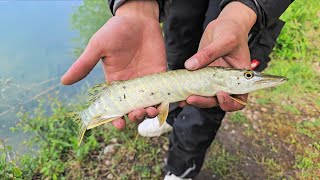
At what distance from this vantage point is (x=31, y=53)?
3.64m

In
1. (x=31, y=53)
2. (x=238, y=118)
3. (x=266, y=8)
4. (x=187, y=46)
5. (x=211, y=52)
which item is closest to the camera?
(x=211, y=52)

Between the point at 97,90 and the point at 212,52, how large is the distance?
2.18 feet

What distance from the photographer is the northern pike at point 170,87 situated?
6.03 feet

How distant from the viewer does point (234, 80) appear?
1.83 meters

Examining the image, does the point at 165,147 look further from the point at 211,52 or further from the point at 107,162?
the point at 211,52

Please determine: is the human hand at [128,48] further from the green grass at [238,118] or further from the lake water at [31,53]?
the lake water at [31,53]

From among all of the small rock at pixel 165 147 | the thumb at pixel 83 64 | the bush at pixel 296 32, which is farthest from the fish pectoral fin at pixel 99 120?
the bush at pixel 296 32

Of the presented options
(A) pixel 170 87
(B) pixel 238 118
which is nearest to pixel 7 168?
(A) pixel 170 87

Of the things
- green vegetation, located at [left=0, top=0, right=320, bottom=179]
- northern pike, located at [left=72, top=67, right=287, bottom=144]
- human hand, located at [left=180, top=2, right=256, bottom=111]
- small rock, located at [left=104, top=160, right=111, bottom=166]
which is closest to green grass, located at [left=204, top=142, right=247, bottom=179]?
green vegetation, located at [left=0, top=0, right=320, bottom=179]

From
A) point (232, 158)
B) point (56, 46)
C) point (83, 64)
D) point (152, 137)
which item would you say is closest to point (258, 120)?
point (232, 158)

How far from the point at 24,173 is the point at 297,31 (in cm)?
331

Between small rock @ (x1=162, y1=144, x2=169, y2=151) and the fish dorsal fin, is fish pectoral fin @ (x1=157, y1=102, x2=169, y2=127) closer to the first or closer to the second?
the fish dorsal fin

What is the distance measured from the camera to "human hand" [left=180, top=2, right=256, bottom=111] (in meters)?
1.72

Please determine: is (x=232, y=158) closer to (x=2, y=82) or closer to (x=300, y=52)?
(x=300, y=52)
